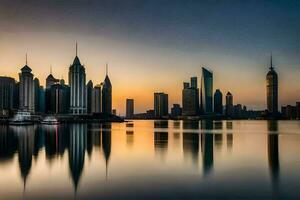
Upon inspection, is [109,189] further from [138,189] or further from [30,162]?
[30,162]

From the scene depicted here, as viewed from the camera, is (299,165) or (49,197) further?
(299,165)

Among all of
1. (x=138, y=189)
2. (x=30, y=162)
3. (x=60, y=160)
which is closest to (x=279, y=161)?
(x=138, y=189)

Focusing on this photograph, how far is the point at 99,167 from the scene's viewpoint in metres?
37.3

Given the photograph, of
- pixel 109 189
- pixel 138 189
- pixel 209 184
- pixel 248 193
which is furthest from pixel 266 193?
pixel 109 189

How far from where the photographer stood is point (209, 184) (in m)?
28.1

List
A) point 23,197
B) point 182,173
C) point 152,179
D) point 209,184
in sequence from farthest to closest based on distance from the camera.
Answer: point 182,173, point 152,179, point 209,184, point 23,197

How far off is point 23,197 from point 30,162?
57.6 ft

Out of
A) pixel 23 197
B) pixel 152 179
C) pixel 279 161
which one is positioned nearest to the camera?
pixel 23 197

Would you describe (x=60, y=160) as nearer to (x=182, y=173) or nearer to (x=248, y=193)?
(x=182, y=173)

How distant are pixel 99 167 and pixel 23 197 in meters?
14.3

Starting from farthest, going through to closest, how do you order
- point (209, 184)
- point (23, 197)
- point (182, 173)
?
1. point (182, 173)
2. point (209, 184)
3. point (23, 197)

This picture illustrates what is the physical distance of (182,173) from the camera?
3309 centimetres

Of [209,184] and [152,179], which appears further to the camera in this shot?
[152,179]

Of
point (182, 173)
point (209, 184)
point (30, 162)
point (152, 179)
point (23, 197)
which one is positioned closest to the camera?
point (23, 197)
